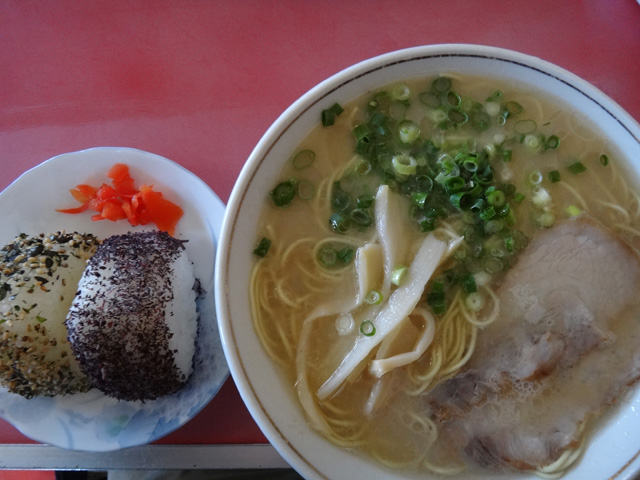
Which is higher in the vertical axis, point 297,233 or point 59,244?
point 297,233

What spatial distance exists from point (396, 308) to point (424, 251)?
241 millimetres

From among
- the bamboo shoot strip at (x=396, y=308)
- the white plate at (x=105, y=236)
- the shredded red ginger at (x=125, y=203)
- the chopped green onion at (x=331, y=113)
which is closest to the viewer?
the bamboo shoot strip at (x=396, y=308)

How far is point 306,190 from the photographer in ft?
6.48

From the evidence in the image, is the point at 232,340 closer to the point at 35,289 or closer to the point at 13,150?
the point at 35,289

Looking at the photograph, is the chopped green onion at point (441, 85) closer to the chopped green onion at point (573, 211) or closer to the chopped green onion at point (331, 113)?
the chopped green onion at point (331, 113)

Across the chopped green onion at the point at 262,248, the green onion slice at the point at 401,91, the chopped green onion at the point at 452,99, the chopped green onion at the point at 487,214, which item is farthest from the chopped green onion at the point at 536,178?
the chopped green onion at the point at 262,248

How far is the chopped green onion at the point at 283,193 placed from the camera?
74.9 inches

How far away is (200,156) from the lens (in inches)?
93.5

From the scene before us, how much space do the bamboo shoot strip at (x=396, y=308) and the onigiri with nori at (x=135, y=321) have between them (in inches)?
24.1

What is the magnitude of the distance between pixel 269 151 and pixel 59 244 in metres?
1.04

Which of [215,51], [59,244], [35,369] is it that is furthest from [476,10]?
[35,369]

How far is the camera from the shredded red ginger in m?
2.20

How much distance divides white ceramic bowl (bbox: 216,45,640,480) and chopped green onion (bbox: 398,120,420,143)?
0.58 ft

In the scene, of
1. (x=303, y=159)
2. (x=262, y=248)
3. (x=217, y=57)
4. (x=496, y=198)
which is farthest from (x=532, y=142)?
(x=217, y=57)
